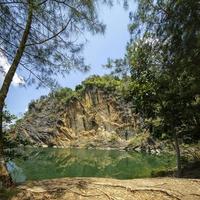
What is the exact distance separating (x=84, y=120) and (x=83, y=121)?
0.47 meters

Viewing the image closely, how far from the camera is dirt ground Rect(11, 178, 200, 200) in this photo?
792cm

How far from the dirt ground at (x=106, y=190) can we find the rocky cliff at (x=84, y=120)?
100 m

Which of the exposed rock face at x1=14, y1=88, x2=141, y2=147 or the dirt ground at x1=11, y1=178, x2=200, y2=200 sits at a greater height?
the exposed rock face at x1=14, y1=88, x2=141, y2=147

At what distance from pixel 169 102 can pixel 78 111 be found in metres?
98.1

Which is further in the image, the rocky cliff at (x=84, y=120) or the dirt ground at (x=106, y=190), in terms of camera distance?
the rocky cliff at (x=84, y=120)

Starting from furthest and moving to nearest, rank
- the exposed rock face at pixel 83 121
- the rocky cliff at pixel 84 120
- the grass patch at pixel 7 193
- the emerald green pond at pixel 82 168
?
the exposed rock face at pixel 83 121 → the rocky cliff at pixel 84 120 → the emerald green pond at pixel 82 168 → the grass patch at pixel 7 193

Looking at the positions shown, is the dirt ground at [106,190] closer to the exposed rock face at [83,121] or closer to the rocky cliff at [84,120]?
the rocky cliff at [84,120]

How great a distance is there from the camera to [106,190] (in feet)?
26.7

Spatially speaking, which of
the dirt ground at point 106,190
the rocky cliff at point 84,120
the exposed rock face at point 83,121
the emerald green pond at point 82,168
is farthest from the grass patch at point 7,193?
the exposed rock face at point 83,121

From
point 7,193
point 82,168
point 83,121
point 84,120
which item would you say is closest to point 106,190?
point 7,193

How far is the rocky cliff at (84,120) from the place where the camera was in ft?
364

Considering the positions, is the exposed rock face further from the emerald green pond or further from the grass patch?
the grass patch

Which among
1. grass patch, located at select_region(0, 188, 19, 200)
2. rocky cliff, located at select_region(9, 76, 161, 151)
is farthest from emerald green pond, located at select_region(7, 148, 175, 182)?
rocky cliff, located at select_region(9, 76, 161, 151)

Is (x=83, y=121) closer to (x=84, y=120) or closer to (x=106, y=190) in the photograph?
(x=84, y=120)
